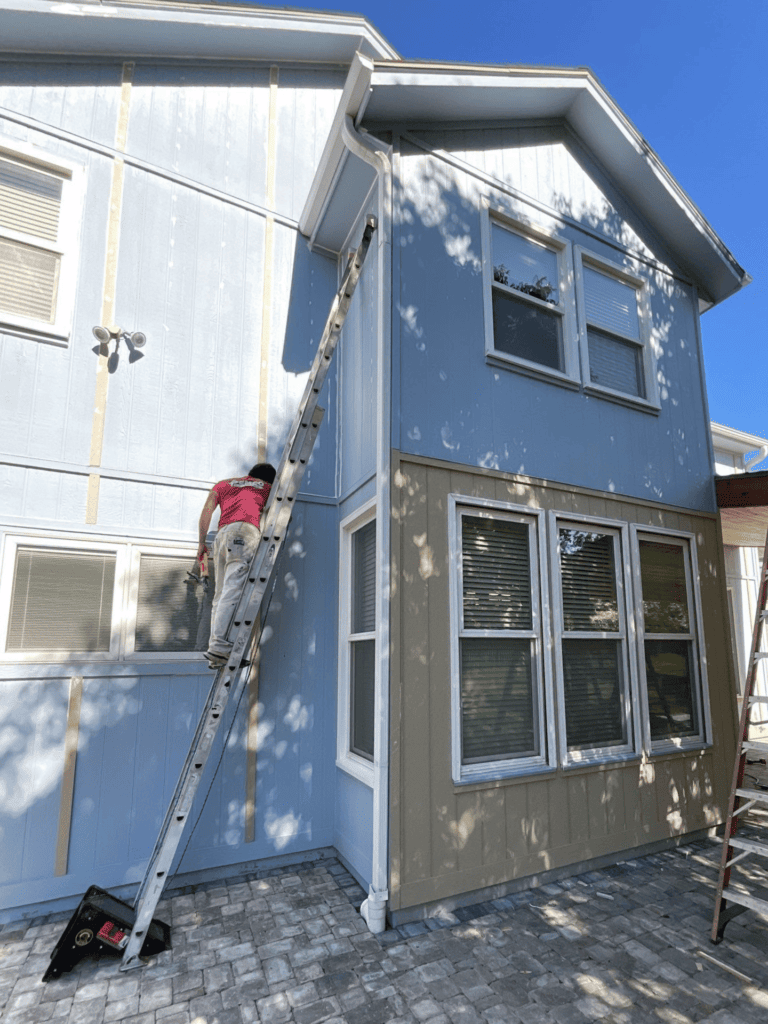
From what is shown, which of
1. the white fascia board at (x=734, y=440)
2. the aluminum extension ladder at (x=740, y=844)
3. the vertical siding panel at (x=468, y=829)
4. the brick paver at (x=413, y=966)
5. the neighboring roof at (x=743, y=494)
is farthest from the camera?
the white fascia board at (x=734, y=440)

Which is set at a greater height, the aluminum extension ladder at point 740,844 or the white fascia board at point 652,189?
the white fascia board at point 652,189

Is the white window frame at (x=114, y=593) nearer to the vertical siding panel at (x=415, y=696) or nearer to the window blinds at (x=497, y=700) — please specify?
the vertical siding panel at (x=415, y=696)

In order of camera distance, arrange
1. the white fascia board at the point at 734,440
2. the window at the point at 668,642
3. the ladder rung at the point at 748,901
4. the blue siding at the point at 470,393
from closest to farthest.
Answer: the ladder rung at the point at 748,901
the blue siding at the point at 470,393
the window at the point at 668,642
the white fascia board at the point at 734,440

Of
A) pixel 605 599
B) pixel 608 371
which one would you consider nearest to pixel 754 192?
pixel 608 371

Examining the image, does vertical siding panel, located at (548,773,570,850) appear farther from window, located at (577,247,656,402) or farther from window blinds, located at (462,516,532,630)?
window, located at (577,247,656,402)

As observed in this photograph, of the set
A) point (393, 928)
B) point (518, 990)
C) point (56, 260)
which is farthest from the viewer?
point (56, 260)

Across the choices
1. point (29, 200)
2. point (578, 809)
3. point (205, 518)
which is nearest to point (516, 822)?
point (578, 809)

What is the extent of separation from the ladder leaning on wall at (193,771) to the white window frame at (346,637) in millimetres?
703

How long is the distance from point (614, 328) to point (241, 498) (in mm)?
4045

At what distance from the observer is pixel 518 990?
2822mm

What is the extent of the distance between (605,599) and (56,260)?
5196mm

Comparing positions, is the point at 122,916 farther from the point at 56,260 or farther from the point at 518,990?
the point at 56,260

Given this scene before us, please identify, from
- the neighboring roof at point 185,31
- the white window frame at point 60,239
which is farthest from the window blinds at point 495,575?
the neighboring roof at point 185,31

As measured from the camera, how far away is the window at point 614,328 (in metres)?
5.34
